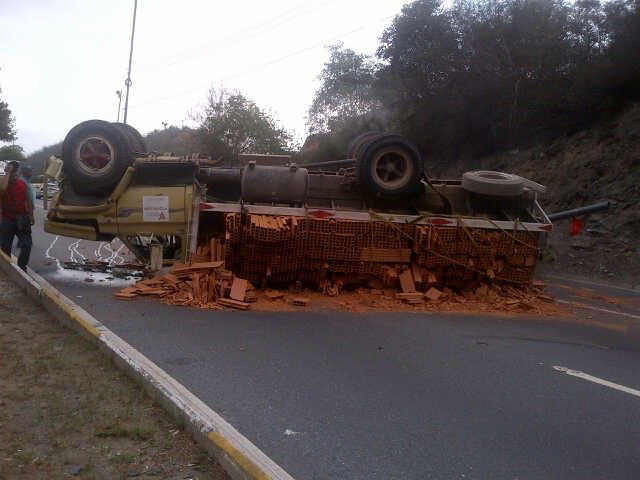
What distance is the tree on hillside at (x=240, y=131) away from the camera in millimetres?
35312

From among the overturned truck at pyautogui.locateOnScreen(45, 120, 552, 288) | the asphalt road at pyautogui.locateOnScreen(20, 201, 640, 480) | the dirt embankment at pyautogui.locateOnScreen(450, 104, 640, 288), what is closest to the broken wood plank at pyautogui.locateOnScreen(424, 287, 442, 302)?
the overturned truck at pyautogui.locateOnScreen(45, 120, 552, 288)

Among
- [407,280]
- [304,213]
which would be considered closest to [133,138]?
[304,213]

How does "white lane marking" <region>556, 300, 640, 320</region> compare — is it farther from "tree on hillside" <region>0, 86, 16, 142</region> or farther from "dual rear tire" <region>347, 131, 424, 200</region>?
"tree on hillside" <region>0, 86, 16, 142</region>

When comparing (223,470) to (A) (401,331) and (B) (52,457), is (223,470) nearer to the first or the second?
(B) (52,457)

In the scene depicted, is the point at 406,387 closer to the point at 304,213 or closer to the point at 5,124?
the point at 304,213

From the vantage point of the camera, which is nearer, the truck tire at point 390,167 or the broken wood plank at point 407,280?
the broken wood plank at point 407,280

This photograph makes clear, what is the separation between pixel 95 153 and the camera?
9484 mm

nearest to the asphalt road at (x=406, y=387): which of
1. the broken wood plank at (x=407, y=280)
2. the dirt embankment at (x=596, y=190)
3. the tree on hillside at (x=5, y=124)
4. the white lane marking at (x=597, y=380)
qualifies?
the white lane marking at (x=597, y=380)

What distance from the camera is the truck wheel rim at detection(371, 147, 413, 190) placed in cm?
942

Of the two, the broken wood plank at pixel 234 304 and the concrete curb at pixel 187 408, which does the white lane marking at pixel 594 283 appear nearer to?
the broken wood plank at pixel 234 304

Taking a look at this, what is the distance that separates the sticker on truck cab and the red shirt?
1.84m

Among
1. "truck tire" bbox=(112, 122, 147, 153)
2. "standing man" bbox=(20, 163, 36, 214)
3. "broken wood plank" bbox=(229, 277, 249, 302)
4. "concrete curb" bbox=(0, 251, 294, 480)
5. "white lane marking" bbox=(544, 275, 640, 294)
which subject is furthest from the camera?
"white lane marking" bbox=(544, 275, 640, 294)

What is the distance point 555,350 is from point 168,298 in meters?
4.59

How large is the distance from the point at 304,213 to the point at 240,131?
27.8m
